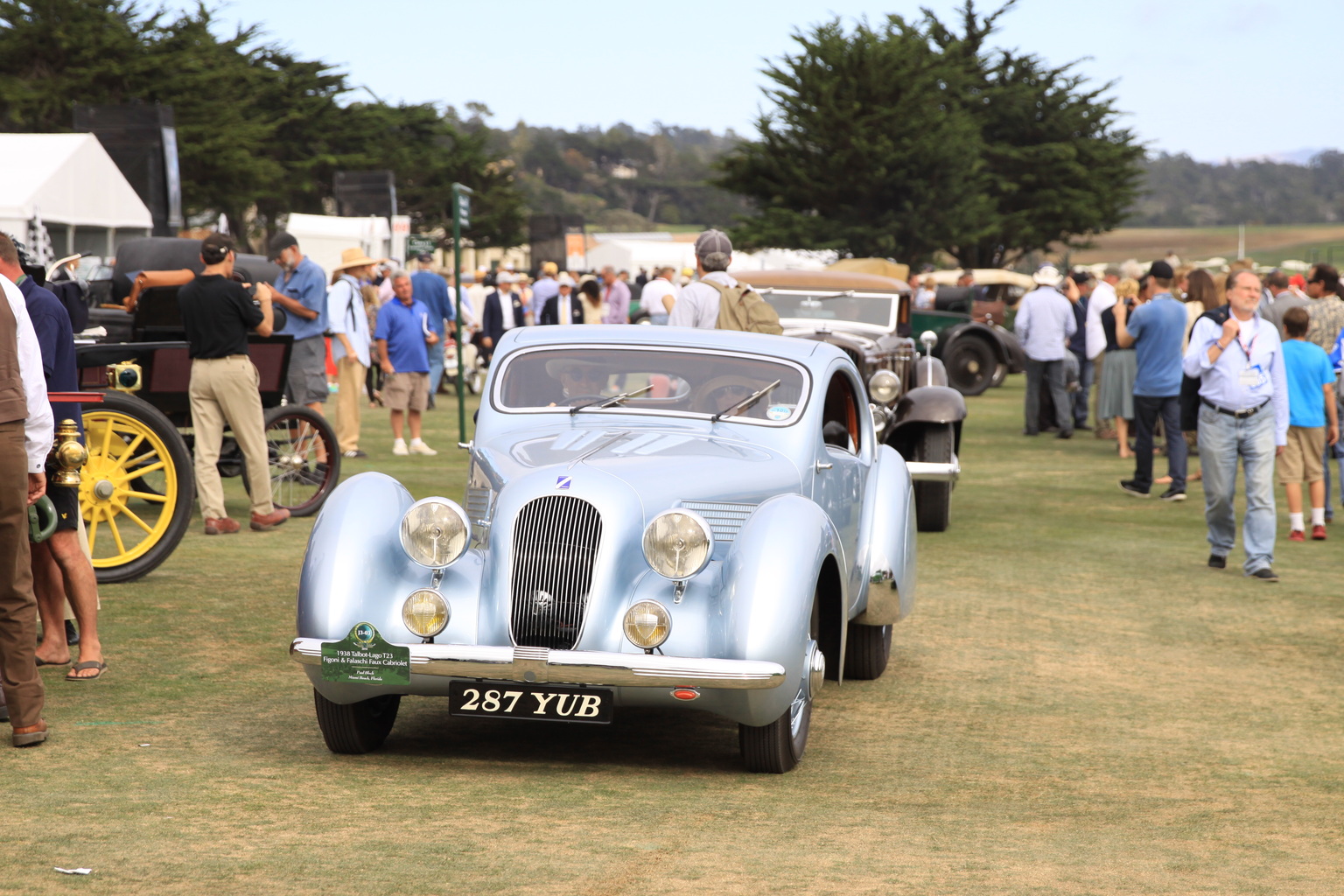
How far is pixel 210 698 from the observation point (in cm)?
605

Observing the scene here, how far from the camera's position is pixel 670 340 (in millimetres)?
6477

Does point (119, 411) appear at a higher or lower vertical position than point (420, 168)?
lower

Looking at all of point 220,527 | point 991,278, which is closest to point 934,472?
point 220,527

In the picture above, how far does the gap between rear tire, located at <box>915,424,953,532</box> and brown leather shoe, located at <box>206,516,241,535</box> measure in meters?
4.80

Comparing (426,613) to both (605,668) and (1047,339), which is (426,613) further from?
(1047,339)

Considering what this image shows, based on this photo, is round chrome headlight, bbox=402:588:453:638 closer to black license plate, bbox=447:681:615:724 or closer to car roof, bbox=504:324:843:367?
black license plate, bbox=447:681:615:724

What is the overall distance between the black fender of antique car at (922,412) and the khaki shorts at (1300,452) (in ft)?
7.60

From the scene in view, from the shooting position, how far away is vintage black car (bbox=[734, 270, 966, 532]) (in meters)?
11.4


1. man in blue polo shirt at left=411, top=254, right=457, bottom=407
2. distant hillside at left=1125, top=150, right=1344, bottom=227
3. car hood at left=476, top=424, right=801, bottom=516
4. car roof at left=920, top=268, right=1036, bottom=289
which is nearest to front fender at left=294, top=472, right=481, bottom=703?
car hood at left=476, top=424, right=801, bottom=516

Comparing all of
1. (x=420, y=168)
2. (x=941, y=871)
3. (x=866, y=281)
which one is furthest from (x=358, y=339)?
(x=420, y=168)

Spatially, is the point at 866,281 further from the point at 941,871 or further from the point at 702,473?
the point at 941,871

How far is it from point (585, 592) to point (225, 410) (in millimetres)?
5525

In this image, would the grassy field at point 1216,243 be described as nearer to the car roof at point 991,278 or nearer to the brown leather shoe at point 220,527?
the car roof at point 991,278

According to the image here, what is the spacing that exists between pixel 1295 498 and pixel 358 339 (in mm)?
8632
